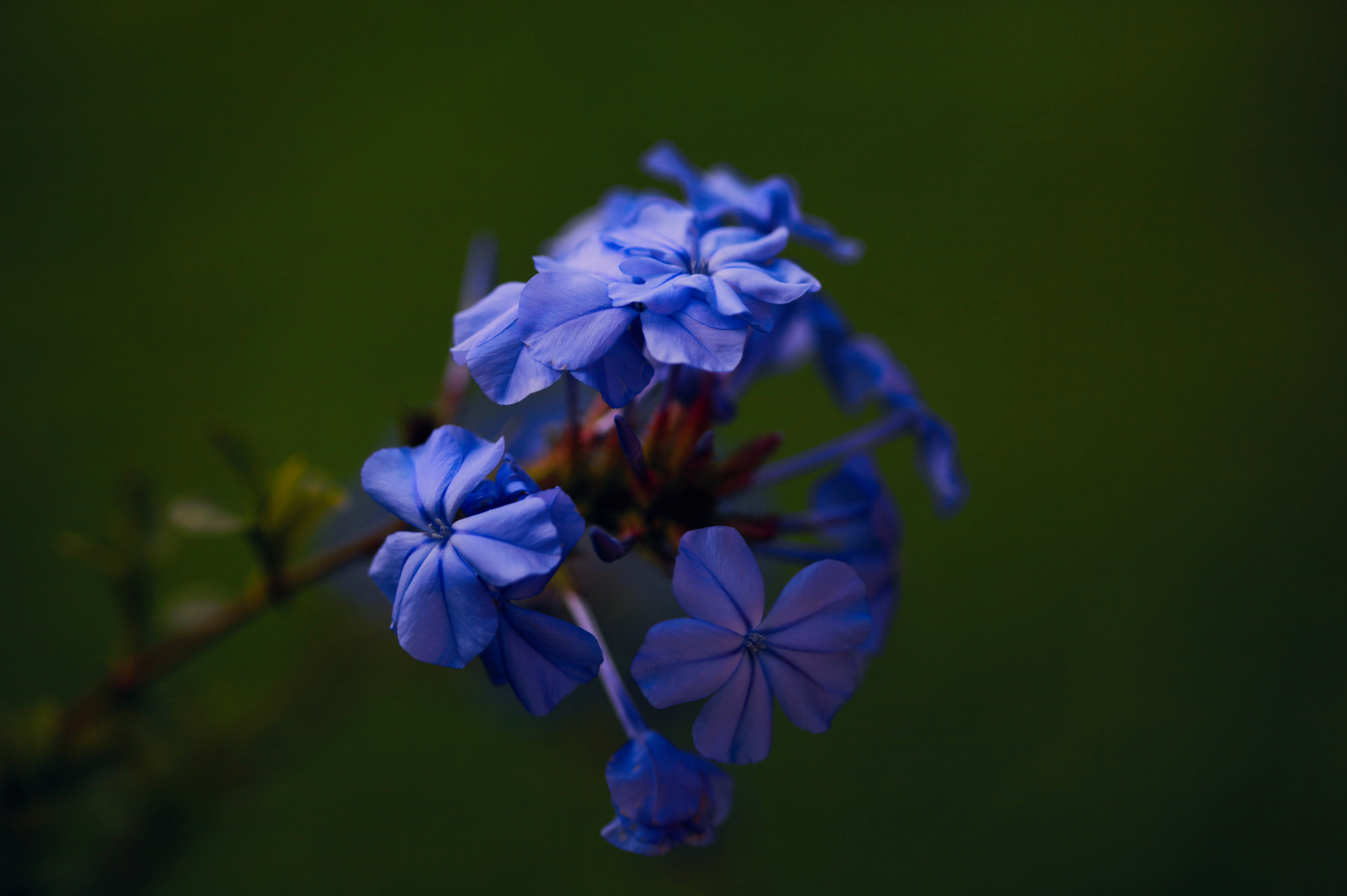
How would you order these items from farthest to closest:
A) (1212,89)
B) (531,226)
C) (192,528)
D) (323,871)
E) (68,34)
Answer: (1212,89)
(531,226)
(68,34)
(323,871)
(192,528)

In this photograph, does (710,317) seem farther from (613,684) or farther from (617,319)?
(613,684)

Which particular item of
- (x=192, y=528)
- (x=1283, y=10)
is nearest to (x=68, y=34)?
(x=192, y=528)

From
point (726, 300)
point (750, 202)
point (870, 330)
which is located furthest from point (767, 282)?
point (870, 330)

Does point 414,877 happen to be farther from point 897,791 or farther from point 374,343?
point 374,343

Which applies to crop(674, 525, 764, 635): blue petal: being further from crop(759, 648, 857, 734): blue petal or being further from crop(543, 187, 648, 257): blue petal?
crop(543, 187, 648, 257): blue petal

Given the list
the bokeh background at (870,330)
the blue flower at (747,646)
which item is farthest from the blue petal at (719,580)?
the bokeh background at (870,330)

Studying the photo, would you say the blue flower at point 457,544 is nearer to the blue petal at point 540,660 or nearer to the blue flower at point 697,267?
the blue petal at point 540,660
